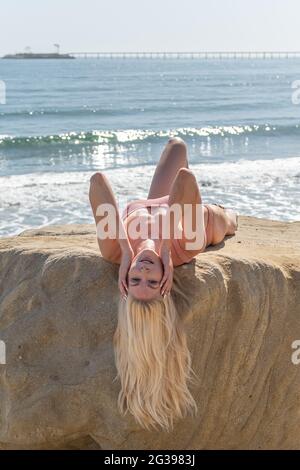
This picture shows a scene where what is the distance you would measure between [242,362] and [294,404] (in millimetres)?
373

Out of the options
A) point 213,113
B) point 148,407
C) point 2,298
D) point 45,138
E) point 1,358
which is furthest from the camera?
point 213,113

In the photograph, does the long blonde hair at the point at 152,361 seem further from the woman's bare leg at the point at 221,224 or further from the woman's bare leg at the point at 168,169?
the woman's bare leg at the point at 168,169

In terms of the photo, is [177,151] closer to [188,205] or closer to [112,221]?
[188,205]

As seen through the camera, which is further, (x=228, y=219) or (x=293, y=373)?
(x=228, y=219)

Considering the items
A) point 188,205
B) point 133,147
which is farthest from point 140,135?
point 188,205

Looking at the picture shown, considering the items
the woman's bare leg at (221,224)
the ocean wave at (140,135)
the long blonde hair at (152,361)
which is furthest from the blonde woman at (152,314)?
the ocean wave at (140,135)

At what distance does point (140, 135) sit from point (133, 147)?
1.48 m

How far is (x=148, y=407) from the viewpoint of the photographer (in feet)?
10.8

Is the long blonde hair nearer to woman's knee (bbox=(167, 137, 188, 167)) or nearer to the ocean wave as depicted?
woman's knee (bbox=(167, 137, 188, 167))

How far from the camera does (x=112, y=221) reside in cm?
349

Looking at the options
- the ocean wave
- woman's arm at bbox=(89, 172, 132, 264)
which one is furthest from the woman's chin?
the ocean wave
